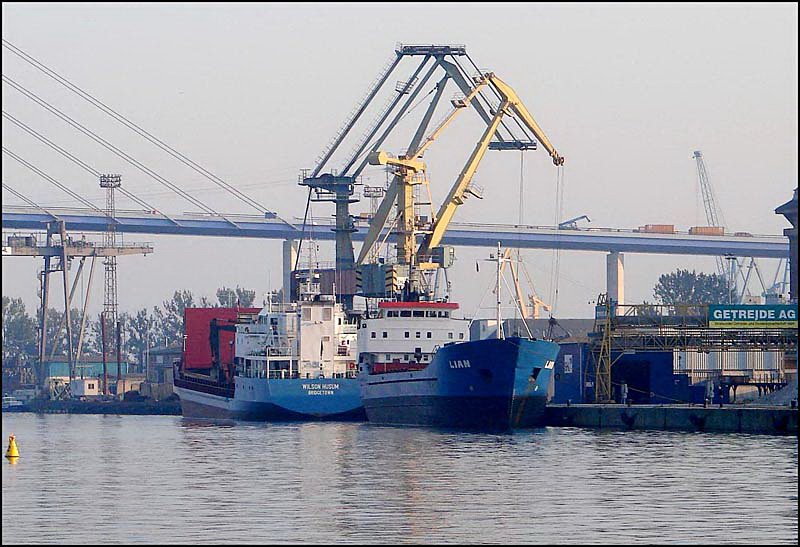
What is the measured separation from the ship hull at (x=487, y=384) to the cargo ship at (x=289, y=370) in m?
12.4

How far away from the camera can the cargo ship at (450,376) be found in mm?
72188

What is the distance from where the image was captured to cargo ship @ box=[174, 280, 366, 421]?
87625mm

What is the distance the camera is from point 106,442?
6606cm

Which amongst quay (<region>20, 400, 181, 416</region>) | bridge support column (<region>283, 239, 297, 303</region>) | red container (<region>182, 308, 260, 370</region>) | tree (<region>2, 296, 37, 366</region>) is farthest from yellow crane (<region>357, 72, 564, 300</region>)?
tree (<region>2, 296, 37, 366</region>)

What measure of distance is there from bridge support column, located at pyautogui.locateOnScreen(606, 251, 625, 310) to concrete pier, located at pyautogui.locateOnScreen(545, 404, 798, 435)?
97.0m

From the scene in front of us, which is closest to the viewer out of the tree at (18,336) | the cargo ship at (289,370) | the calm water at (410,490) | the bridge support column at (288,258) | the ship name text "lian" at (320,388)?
the calm water at (410,490)

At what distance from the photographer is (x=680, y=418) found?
7125cm

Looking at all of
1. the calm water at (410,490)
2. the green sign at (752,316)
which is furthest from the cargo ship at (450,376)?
the green sign at (752,316)

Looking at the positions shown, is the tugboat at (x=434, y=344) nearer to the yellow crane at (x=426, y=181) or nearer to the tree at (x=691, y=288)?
the yellow crane at (x=426, y=181)

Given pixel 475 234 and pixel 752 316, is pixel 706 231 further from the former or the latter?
pixel 752 316

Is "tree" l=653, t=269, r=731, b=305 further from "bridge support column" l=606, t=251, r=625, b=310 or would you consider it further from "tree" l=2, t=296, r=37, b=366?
"tree" l=2, t=296, r=37, b=366

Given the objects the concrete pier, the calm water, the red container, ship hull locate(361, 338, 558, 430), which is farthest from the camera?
the red container

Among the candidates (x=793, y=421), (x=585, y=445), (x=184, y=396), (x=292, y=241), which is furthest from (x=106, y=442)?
(x=292, y=241)

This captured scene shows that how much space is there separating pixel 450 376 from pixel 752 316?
1636 cm
